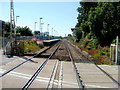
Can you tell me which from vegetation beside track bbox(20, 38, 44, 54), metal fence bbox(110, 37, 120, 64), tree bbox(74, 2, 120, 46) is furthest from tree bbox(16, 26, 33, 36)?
metal fence bbox(110, 37, 120, 64)

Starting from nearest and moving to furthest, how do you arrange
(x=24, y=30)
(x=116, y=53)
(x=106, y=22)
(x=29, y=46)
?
(x=116, y=53) < (x=106, y=22) < (x=29, y=46) < (x=24, y=30)

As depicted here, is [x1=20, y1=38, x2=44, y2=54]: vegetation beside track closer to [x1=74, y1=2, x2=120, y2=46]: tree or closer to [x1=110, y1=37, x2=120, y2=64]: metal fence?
[x1=74, y1=2, x2=120, y2=46]: tree

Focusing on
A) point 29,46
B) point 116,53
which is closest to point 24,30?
point 29,46

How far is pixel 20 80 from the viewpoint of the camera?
9.34 meters

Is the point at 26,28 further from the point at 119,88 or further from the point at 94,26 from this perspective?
the point at 119,88

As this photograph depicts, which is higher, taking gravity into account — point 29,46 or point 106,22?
point 106,22

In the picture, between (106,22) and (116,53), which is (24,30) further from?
(116,53)

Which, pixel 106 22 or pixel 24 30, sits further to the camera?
pixel 24 30

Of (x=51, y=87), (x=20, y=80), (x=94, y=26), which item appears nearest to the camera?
(x=51, y=87)

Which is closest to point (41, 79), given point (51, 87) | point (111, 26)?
point (51, 87)

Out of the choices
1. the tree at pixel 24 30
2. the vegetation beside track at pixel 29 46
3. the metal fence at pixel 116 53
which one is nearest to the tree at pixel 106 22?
the vegetation beside track at pixel 29 46

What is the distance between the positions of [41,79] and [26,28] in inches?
2853

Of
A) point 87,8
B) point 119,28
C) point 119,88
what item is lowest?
point 119,88

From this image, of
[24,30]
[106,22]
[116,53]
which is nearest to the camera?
[116,53]
